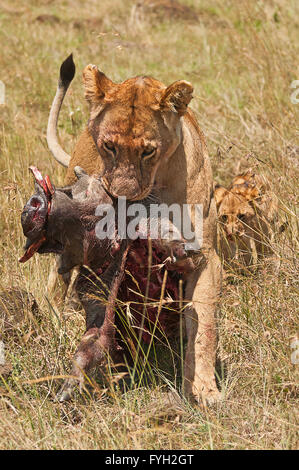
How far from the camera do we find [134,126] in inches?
104

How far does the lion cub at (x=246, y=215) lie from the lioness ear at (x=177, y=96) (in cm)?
88

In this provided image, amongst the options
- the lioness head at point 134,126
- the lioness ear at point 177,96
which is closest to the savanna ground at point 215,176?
the lioness head at point 134,126

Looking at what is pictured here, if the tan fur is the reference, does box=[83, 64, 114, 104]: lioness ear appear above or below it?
above

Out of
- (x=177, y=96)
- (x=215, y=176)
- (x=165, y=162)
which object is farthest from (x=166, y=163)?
(x=215, y=176)

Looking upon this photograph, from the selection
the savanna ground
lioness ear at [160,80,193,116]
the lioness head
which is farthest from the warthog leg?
lioness ear at [160,80,193,116]

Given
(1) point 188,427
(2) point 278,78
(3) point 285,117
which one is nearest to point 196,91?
(2) point 278,78

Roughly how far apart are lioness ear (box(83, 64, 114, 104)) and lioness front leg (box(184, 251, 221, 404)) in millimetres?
750

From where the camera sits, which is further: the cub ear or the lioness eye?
the cub ear

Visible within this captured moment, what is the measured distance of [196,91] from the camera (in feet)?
18.4

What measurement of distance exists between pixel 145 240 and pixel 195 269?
0.29 meters

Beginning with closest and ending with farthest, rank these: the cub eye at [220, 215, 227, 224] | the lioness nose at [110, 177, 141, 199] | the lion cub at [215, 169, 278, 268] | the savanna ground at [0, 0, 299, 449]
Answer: the savanna ground at [0, 0, 299, 449] → the lioness nose at [110, 177, 141, 199] → the lion cub at [215, 169, 278, 268] → the cub eye at [220, 215, 227, 224]

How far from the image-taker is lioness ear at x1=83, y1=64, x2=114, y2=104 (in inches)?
110

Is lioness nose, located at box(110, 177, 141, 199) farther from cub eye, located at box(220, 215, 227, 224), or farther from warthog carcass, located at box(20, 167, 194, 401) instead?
cub eye, located at box(220, 215, 227, 224)

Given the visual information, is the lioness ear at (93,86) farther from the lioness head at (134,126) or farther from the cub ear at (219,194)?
the cub ear at (219,194)
